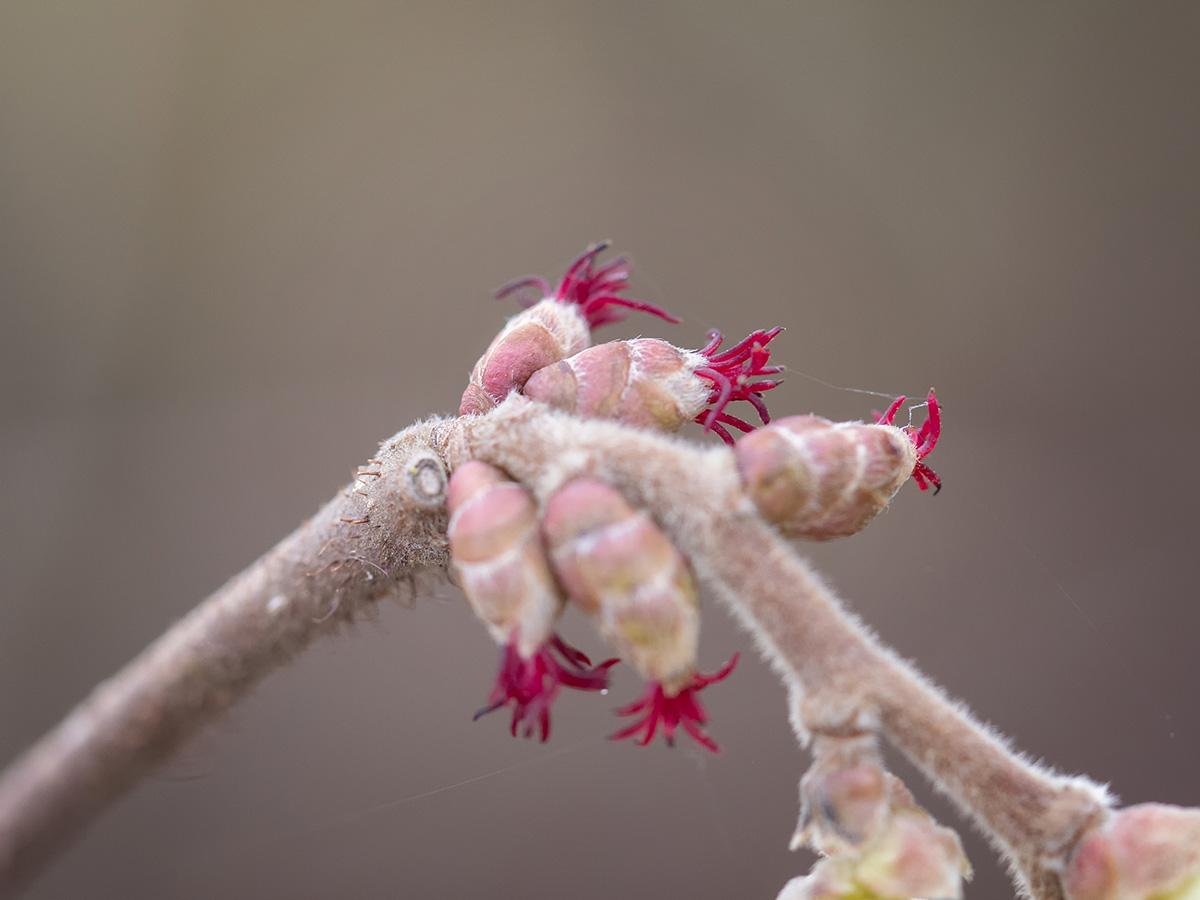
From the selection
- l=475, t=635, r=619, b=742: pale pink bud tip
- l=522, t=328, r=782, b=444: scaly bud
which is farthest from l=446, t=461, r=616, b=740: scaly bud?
l=522, t=328, r=782, b=444: scaly bud

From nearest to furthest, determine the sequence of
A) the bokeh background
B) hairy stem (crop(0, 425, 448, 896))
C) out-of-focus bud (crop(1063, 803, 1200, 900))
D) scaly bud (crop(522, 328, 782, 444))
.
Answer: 1. out-of-focus bud (crop(1063, 803, 1200, 900))
2. scaly bud (crop(522, 328, 782, 444))
3. hairy stem (crop(0, 425, 448, 896))
4. the bokeh background

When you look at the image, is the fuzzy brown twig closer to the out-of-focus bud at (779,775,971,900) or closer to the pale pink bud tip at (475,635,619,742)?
the out-of-focus bud at (779,775,971,900)

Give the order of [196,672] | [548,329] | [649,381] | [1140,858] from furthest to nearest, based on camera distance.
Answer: [196,672] → [548,329] → [649,381] → [1140,858]

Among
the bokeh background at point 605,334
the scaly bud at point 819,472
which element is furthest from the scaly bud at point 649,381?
the bokeh background at point 605,334

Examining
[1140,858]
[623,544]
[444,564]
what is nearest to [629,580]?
[623,544]

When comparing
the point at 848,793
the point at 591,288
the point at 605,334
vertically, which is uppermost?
the point at 605,334

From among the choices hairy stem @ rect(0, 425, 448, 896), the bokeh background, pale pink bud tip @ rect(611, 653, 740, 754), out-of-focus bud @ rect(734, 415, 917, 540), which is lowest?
pale pink bud tip @ rect(611, 653, 740, 754)

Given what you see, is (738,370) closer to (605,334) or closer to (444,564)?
A: (444,564)

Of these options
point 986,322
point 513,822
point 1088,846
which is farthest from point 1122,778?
point 1088,846

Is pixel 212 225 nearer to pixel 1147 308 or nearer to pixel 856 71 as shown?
pixel 856 71
